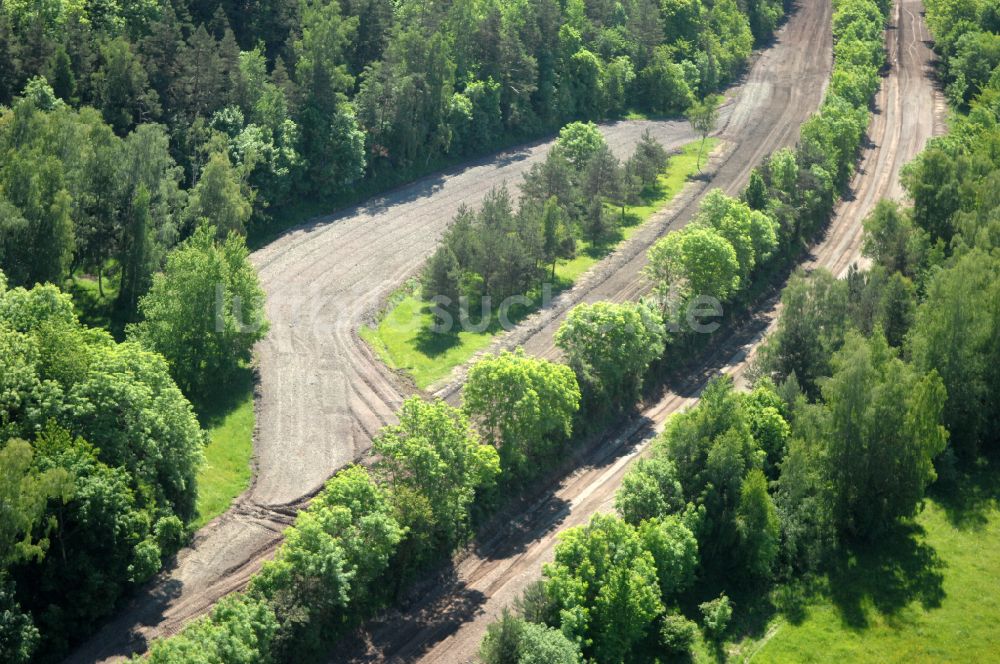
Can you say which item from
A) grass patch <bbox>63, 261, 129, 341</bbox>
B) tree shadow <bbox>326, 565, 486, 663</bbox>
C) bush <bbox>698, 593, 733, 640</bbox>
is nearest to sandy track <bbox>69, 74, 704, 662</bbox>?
tree shadow <bbox>326, 565, 486, 663</bbox>

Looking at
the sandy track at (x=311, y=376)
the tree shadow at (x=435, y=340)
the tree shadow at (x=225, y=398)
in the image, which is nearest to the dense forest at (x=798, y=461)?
the sandy track at (x=311, y=376)

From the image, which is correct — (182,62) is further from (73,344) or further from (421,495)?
(421,495)

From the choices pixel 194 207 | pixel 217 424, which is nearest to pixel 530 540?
pixel 217 424

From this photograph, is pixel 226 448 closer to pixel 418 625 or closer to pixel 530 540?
pixel 418 625

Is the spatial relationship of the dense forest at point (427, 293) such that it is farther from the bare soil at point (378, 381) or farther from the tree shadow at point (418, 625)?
the bare soil at point (378, 381)

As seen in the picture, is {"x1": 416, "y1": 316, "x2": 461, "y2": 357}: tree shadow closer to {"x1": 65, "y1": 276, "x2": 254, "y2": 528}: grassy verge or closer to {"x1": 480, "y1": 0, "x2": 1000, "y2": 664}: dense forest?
{"x1": 65, "y1": 276, "x2": 254, "y2": 528}: grassy verge

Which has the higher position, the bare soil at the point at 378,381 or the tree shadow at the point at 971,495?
the bare soil at the point at 378,381
